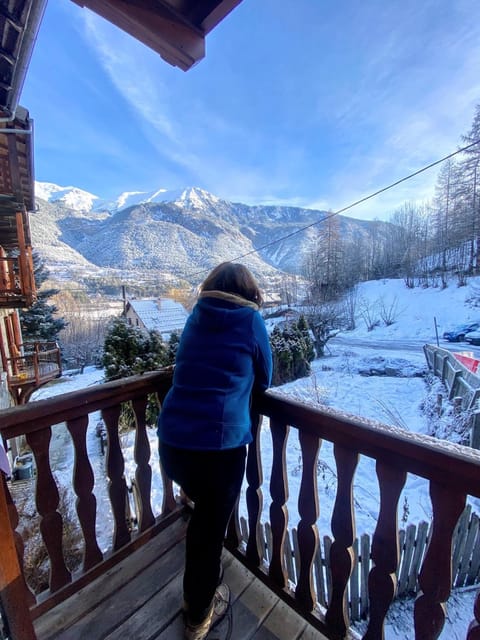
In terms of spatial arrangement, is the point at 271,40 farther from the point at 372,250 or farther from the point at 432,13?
the point at 372,250

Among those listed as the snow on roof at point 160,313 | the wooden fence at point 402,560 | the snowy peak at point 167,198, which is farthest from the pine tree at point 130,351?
the snowy peak at point 167,198

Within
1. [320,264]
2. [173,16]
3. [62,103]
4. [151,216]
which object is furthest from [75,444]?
[151,216]

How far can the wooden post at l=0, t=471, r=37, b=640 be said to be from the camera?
0.85m

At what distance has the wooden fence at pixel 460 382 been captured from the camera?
432 cm

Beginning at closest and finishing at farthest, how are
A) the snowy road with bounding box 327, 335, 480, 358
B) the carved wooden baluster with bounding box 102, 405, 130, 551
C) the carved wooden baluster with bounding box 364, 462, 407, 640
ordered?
the carved wooden baluster with bounding box 364, 462, 407, 640, the carved wooden baluster with bounding box 102, 405, 130, 551, the snowy road with bounding box 327, 335, 480, 358

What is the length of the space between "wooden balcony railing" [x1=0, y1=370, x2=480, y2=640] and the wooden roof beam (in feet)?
4.26

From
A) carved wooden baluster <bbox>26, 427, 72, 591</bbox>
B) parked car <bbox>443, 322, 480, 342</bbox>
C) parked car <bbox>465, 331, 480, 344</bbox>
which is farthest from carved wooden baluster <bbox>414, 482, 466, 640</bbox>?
parked car <bbox>443, 322, 480, 342</bbox>

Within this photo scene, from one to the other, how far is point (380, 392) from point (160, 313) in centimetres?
869

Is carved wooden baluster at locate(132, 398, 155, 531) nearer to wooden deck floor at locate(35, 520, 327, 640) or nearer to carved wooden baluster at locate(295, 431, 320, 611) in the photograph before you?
wooden deck floor at locate(35, 520, 327, 640)

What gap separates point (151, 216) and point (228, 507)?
193 ft

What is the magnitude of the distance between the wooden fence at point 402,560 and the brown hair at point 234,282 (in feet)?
6.85

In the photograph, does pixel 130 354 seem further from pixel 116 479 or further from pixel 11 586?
pixel 11 586

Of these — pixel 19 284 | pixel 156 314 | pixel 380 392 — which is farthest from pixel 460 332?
pixel 19 284

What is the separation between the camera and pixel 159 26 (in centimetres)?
89
